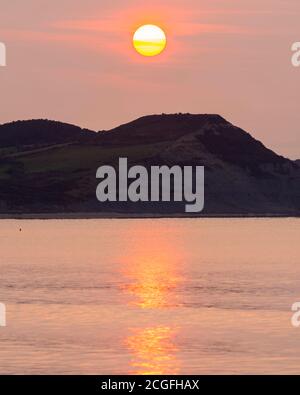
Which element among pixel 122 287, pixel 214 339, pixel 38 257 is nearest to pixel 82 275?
pixel 122 287

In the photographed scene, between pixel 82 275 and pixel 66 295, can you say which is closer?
pixel 66 295

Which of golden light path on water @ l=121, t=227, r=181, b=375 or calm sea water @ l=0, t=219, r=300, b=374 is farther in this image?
calm sea water @ l=0, t=219, r=300, b=374

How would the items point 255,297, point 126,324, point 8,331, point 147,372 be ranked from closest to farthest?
point 147,372
point 8,331
point 126,324
point 255,297

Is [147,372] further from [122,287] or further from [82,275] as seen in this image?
[82,275]

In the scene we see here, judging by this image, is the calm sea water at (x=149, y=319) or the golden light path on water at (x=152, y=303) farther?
the calm sea water at (x=149, y=319)

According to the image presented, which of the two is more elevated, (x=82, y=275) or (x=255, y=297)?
(x=82, y=275)

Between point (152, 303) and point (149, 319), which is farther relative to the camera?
point (152, 303)

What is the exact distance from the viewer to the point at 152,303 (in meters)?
68.4

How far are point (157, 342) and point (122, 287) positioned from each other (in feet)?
106

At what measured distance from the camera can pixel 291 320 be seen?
57.6m

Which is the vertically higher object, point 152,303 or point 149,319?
point 152,303

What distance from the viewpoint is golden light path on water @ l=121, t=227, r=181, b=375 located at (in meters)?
44.2

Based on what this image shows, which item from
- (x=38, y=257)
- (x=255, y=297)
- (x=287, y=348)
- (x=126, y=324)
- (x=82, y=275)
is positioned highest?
(x=38, y=257)

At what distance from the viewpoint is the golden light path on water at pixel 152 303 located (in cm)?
4425
